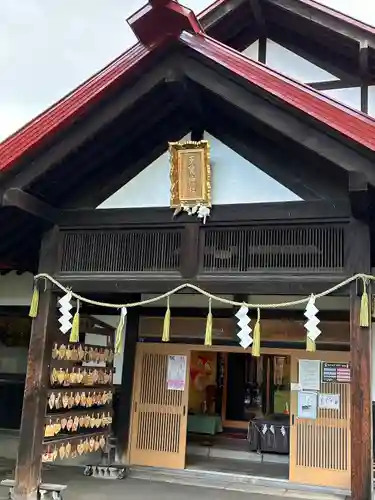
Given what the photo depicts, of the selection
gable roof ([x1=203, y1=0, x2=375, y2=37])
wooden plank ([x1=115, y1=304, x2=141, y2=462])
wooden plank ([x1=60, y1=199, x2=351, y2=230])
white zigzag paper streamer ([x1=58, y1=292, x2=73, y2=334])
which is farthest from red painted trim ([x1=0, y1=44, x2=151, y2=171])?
wooden plank ([x1=115, y1=304, x2=141, y2=462])

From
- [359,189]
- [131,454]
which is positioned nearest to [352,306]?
[359,189]

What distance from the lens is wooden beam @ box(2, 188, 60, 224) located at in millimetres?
5254

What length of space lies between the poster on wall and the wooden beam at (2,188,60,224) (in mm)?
3529

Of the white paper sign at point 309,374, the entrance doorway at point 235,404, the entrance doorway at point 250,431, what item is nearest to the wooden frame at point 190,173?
the entrance doorway at point 250,431

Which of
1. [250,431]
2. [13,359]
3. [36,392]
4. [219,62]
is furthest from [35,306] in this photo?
[250,431]

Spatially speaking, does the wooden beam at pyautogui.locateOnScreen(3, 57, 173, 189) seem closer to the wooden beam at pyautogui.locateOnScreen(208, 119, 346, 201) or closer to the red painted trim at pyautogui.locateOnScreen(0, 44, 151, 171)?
the red painted trim at pyautogui.locateOnScreen(0, 44, 151, 171)

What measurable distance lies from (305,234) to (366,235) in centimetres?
55

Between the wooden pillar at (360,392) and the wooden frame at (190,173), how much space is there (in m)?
1.52

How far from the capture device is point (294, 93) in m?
4.55

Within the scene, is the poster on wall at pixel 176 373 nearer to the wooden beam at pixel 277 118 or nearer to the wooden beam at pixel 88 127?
the wooden beam at pixel 88 127

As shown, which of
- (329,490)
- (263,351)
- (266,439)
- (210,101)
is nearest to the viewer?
(210,101)

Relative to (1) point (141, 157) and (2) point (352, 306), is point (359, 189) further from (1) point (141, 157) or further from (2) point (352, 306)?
(1) point (141, 157)

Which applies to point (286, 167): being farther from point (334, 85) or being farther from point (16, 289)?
point (16, 289)

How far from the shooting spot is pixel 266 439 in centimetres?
948
